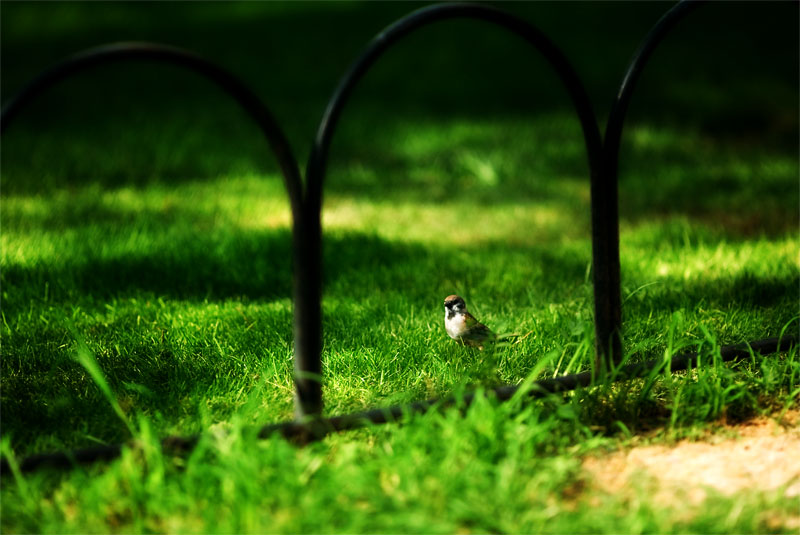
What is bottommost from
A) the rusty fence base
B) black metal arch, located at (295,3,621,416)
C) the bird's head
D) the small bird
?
the rusty fence base

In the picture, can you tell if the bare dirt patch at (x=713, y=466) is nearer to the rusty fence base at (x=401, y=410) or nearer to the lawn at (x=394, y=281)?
the lawn at (x=394, y=281)

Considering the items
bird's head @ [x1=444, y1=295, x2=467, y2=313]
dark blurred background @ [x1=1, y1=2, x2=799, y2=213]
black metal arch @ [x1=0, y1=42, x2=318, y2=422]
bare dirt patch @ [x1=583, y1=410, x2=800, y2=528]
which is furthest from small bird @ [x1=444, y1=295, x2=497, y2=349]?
dark blurred background @ [x1=1, y1=2, x2=799, y2=213]

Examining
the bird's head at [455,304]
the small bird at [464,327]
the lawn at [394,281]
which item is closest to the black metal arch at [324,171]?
the lawn at [394,281]

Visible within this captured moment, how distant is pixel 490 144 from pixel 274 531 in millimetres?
5479

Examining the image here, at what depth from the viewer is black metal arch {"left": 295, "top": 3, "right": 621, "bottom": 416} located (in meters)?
2.12

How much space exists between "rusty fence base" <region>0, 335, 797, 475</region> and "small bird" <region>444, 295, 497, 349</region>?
303 mm

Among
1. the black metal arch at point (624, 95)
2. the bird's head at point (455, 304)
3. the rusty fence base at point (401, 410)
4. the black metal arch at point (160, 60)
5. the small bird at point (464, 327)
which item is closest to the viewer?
the black metal arch at point (160, 60)

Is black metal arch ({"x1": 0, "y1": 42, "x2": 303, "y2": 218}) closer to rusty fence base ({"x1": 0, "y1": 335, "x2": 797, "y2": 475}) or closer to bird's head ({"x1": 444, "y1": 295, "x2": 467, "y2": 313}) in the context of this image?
rusty fence base ({"x1": 0, "y1": 335, "x2": 797, "y2": 475})

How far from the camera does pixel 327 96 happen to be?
8344mm

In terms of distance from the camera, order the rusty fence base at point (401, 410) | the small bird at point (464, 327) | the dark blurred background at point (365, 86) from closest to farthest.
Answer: the rusty fence base at point (401, 410) < the small bird at point (464, 327) < the dark blurred background at point (365, 86)

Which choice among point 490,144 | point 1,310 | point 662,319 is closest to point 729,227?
point 662,319

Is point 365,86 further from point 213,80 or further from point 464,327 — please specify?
point 213,80

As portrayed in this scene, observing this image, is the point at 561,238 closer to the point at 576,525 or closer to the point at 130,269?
the point at 130,269

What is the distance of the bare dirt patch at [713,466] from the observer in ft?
6.84
